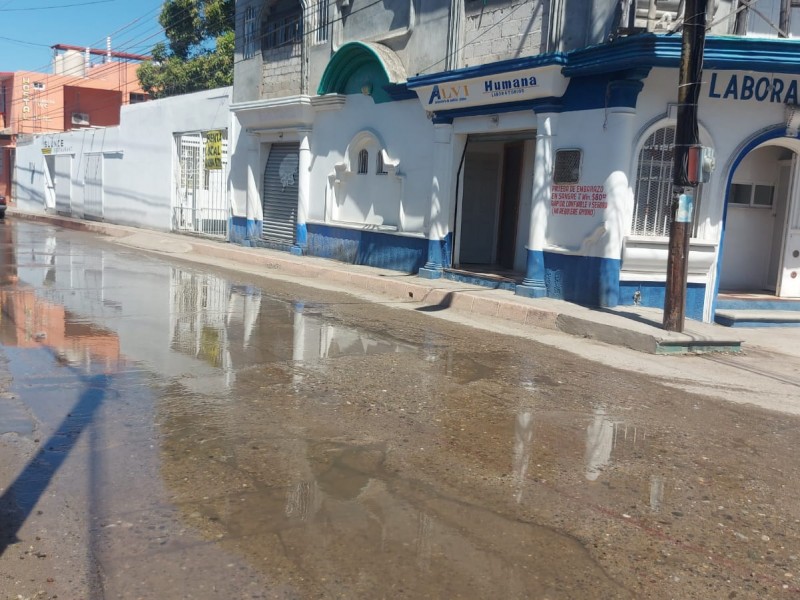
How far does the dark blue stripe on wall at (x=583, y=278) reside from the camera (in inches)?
450

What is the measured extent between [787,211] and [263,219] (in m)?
13.3

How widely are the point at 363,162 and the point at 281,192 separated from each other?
12.1ft

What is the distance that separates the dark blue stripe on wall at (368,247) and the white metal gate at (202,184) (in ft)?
16.9

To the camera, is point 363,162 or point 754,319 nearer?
point 754,319

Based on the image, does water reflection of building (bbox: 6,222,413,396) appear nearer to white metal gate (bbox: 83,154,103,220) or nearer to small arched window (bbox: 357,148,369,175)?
small arched window (bbox: 357,148,369,175)

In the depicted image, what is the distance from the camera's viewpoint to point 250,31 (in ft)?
67.5

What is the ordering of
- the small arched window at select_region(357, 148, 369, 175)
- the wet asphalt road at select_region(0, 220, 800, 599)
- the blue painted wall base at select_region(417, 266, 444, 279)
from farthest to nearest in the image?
the small arched window at select_region(357, 148, 369, 175) → the blue painted wall base at select_region(417, 266, 444, 279) → the wet asphalt road at select_region(0, 220, 800, 599)

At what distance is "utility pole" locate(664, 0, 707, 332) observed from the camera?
362 inches

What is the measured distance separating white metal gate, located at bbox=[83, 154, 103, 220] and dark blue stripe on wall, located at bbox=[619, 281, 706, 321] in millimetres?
24706

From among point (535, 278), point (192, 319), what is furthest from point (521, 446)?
point (535, 278)

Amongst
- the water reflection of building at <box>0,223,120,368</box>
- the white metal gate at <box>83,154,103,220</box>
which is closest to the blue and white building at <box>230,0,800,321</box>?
the water reflection of building at <box>0,223,120,368</box>

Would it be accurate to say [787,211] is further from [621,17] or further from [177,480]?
[177,480]

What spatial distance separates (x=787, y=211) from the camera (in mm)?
12453

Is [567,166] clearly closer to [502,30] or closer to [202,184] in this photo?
[502,30]
